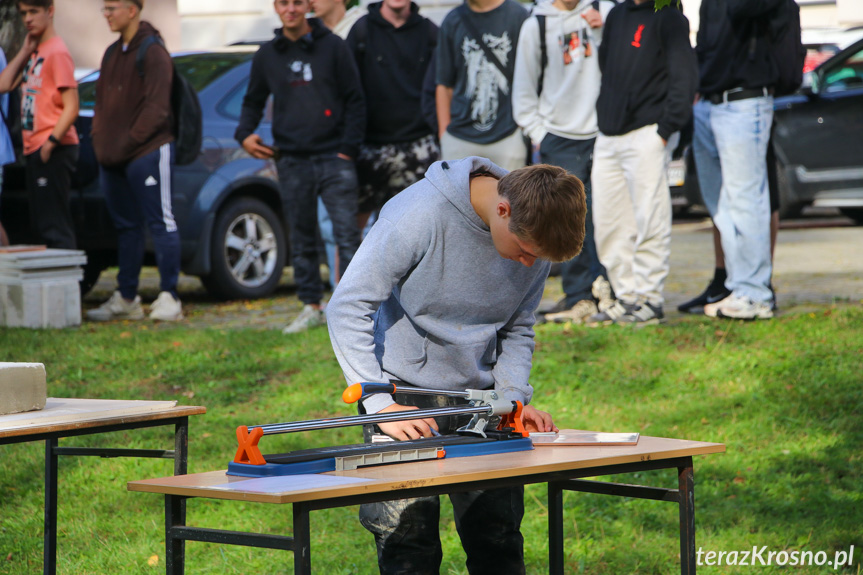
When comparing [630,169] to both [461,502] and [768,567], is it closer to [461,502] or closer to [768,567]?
[768,567]

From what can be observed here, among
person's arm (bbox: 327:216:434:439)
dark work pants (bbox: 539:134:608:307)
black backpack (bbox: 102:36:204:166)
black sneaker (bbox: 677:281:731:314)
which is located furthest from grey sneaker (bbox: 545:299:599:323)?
person's arm (bbox: 327:216:434:439)

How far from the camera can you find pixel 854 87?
40.4ft

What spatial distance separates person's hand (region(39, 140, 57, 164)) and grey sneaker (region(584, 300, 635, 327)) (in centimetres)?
425

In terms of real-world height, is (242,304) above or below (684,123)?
below

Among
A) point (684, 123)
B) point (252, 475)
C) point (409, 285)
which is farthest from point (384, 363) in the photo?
point (684, 123)

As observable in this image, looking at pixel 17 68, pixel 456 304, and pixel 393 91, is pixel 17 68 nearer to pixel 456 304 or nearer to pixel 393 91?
pixel 393 91

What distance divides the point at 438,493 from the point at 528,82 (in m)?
5.18

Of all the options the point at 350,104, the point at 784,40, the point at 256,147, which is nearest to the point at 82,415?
the point at 350,104

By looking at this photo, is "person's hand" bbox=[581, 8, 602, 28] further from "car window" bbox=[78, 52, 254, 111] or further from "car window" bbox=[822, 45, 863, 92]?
"car window" bbox=[822, 45, 863, 92]

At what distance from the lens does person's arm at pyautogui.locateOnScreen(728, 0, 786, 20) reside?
7102mm

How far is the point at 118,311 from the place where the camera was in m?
9.00

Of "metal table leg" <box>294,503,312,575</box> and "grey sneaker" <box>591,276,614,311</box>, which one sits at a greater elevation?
"grey sneaker" <box>591,276,614,311</box>

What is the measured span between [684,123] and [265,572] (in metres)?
3.97

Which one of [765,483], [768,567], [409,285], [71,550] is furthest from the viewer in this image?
[765,483]
